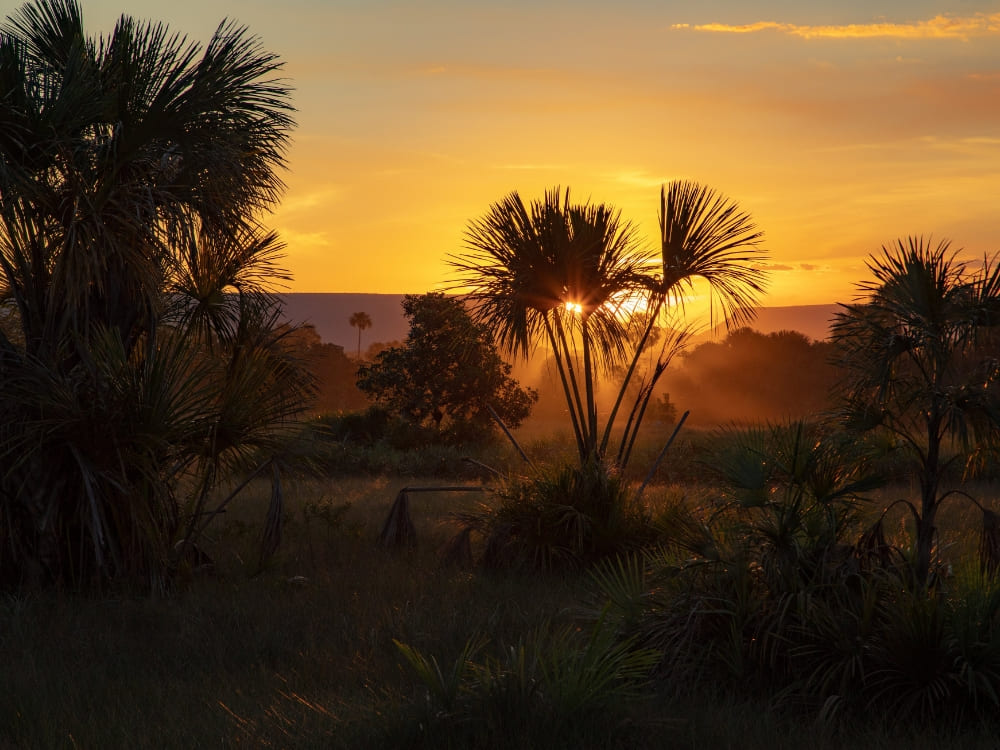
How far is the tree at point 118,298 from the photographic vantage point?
30.5 feet

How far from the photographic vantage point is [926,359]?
7348mm

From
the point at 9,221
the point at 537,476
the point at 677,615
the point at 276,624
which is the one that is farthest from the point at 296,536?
the point at 677,615

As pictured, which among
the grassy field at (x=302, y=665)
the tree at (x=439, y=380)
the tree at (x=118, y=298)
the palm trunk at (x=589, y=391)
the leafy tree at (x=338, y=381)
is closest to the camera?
the grassy field at (x=302, y=665)

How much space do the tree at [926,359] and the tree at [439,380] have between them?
28.2 m

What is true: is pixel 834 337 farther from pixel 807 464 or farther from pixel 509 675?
pixel 509 675

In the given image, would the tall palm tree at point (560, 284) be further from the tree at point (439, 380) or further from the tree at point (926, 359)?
the tree at point (439, 380)

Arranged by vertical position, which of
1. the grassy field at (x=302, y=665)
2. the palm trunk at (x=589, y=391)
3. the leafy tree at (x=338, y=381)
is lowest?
the grassy field at (x=302, y=665)

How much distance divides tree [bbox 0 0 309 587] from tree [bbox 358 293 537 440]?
986 inches

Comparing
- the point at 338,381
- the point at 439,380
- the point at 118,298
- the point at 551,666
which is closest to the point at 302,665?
the point at 551,666

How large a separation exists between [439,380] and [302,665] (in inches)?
1140

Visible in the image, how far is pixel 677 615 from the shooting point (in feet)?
23.4

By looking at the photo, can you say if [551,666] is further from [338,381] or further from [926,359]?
[338,381]

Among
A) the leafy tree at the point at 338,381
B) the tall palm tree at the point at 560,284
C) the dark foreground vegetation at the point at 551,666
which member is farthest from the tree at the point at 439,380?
the leafy tree at the point at 338,381

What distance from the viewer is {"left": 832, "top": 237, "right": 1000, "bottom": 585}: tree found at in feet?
23.3
